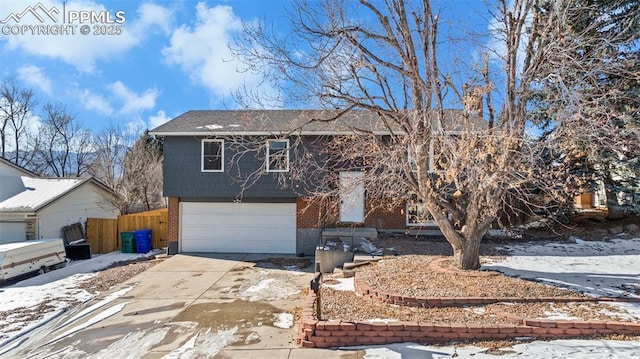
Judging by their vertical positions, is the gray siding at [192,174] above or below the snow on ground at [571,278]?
above

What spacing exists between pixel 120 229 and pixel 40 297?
752cm

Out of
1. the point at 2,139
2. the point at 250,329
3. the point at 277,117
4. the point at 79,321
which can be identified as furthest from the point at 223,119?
the point at 2,139

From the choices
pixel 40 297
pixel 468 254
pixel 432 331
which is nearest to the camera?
pixel 432 331

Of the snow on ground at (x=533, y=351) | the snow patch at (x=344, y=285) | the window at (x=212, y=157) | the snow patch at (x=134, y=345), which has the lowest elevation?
the snow patch at (x=134, y=345)

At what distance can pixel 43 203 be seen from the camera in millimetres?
13961

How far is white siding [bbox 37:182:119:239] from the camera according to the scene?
1415cm

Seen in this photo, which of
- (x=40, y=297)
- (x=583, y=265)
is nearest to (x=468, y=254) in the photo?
(x=583, y=265)

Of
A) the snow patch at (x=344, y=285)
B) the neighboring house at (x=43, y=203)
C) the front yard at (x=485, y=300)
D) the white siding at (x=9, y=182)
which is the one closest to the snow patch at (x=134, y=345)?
the front yard at (x=485, y=300)

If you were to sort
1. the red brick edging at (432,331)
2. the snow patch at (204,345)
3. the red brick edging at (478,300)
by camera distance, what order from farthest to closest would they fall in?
the red brick edging at (478,300) → the snow patch at (204,345) → the red brick edging at (432,331)

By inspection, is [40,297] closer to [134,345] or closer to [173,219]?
[134,345]

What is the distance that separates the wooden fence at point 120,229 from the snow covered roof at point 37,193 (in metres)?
1.88

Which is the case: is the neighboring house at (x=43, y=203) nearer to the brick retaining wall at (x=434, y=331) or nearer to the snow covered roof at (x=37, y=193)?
the snow covered roof at (x=37, y=193)

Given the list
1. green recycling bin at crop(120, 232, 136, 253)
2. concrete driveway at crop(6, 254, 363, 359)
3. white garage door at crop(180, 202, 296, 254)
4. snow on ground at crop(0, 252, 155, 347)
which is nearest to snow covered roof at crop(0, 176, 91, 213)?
green recycling bin at crop(120, 232, 136, 253)

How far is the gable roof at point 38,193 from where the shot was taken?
13.7m
